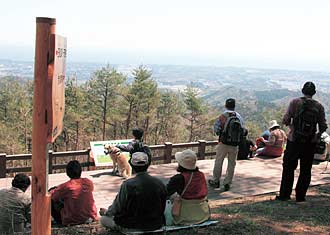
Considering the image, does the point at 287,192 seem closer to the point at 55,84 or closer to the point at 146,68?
the point at 55,84

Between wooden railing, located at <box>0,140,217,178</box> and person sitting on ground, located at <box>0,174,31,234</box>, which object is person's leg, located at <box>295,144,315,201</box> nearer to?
person sitting on ground, located at <box>0,174,31,234</box>

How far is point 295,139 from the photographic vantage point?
5258 mm

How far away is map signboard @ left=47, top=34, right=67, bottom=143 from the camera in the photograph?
2309 mm

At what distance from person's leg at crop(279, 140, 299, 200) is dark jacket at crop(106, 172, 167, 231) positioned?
6.99ft

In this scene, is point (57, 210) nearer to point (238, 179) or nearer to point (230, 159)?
point (230, 159)

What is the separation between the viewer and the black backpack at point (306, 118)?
5156 mm

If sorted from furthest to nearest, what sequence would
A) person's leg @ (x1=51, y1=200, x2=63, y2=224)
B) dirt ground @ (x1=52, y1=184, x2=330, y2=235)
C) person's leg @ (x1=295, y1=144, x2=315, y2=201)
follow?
person's leg @ (x1=295, y1=144, x2=315, y2=201)
person's leg @ (x1=51, y1=200, x2=63, y2=224)
dirt ground @ (x1=52, y1=184, x2=330, y2=235)

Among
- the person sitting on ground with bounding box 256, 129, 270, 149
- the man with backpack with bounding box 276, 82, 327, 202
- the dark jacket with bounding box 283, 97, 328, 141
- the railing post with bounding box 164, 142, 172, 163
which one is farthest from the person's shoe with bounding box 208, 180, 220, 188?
the person sitting on ground with bounding box 256, 129, 270, 149

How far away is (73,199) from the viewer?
184 inches

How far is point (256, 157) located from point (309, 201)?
4440mm

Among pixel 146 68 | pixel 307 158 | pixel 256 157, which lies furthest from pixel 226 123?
pixel 146 68

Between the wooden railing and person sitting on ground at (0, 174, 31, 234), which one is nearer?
person sitting on ground at (0, 174, 31, 234)

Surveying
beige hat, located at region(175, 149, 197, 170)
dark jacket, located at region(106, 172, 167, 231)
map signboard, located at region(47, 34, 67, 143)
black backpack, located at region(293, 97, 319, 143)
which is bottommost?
dark jacket, located at region(106, 172, 167, 231)

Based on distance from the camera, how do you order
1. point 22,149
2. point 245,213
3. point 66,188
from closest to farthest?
point 66,188 < point 245,213 < point 22,149
